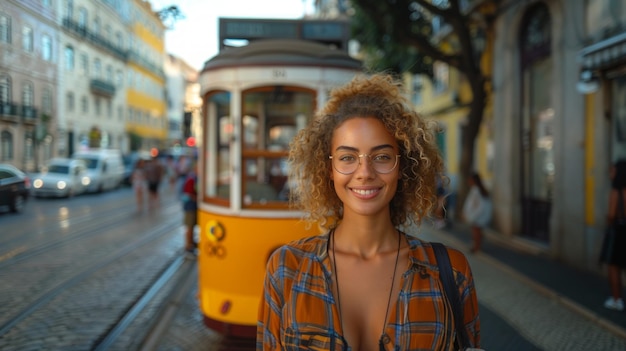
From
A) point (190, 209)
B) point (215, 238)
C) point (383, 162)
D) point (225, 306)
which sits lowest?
point (225, 306)

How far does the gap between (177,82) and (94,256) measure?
12.6 feet

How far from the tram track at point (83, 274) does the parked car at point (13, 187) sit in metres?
0.75

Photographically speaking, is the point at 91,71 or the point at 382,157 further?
the point at 91,71

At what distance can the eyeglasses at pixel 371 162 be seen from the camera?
2.10m

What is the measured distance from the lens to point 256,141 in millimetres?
5918

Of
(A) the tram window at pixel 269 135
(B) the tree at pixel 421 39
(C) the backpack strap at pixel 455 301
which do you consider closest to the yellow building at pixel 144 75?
(A) the tram window at pixel 269 135

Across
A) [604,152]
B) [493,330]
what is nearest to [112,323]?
[493,330]

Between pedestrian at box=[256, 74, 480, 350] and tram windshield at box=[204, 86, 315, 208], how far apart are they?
2.95 metres

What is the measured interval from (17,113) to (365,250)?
80.4 inches

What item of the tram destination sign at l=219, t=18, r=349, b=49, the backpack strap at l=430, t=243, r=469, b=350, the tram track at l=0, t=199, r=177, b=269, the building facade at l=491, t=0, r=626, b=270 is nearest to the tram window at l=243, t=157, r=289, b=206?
the tram destination sign at l=219, t=18, r=349, b=49

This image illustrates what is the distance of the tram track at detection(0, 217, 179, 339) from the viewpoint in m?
3.80

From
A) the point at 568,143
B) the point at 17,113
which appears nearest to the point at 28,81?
the point at 17,113

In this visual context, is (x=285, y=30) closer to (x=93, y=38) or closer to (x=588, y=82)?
(x=93, y=38)

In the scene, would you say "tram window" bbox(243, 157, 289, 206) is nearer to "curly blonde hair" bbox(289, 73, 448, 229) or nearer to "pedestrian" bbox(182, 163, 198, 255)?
"curly blonde hair" bbox(289, 73, 448, 229)
